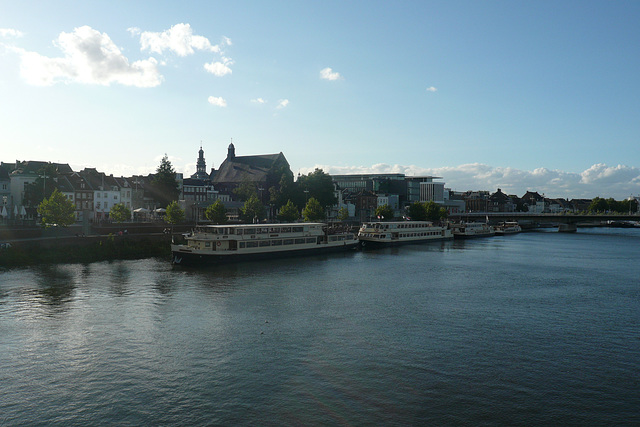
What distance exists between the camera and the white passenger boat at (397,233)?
340 ft

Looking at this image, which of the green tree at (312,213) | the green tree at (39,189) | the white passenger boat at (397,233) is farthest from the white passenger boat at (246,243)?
the green tree at (39,189)

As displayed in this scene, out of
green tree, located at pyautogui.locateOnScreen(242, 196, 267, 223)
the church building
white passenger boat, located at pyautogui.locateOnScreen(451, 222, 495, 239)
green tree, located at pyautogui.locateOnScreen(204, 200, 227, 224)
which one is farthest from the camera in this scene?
the church building

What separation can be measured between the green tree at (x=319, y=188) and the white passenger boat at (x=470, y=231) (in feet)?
126

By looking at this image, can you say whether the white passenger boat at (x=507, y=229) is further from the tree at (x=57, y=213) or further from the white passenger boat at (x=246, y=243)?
the tree at (x=57, y=213)

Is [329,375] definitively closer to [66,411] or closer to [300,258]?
[66,411]

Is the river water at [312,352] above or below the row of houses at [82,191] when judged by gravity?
below

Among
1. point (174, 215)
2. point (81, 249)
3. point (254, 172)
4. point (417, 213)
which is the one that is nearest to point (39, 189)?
point (174, 215)

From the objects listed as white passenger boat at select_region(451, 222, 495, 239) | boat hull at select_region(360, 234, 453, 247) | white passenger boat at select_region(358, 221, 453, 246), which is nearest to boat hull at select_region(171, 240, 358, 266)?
boat hull at select_region(360, 234, 453, 247)

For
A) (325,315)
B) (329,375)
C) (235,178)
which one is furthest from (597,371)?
(235,178)

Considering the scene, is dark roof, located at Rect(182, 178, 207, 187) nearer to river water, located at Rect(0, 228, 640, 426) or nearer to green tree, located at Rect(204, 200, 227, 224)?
green tree, located at Rect(204, 200, 227, 224)

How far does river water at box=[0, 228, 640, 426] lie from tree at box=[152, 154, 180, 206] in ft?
235

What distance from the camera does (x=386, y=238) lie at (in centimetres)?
10419

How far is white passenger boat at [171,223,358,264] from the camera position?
66.4 metres

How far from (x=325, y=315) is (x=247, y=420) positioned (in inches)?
701
